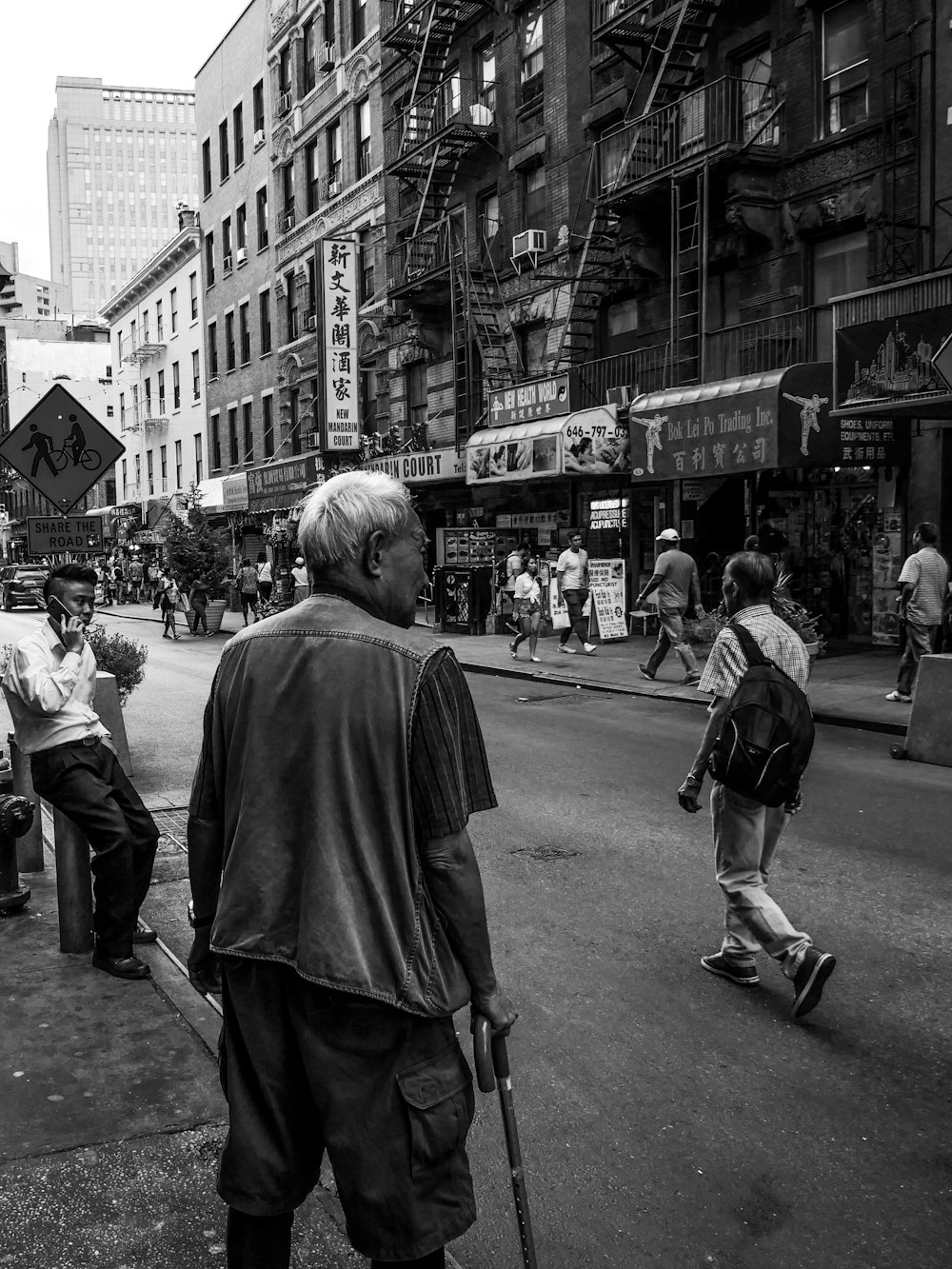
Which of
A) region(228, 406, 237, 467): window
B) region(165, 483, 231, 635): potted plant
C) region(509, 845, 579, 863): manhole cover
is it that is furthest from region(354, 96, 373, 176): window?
region(509, 845, 579, 863): manhole cover

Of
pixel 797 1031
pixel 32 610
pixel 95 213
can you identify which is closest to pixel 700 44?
pixel 797 1031

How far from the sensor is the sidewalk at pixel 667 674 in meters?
11.5

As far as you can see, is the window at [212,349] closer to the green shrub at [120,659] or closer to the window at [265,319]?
the window at [265,319]

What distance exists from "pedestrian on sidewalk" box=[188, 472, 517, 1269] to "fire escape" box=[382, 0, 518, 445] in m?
22.7

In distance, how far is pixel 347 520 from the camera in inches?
91.1

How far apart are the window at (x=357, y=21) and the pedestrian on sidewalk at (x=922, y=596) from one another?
24965 millimetres

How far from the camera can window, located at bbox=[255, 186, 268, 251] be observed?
36906mm

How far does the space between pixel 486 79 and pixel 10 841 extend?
24302 millimetres

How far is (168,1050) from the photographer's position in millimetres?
3943

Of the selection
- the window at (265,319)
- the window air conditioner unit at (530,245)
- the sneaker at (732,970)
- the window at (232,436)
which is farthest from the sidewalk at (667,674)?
the window at (232,436)

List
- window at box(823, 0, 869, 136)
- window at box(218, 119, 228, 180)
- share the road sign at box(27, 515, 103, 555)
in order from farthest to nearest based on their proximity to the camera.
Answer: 1. window at box(218, 119, 228, 180)
2. window at box(823, 0, 869, 136)
3. share the road sign at box(27, 515, 103, 555)

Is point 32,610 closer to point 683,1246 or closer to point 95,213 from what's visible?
point 683,1246

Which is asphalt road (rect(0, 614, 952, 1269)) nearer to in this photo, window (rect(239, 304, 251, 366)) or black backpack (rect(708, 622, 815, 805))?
black backpack (rect(708, 622, 815, 805))

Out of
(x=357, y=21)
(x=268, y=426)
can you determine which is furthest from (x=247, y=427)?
(x=357, y=21)
